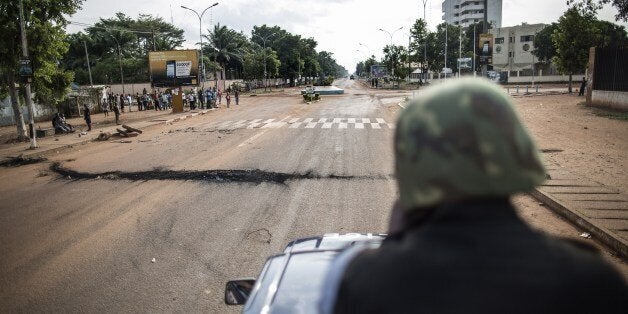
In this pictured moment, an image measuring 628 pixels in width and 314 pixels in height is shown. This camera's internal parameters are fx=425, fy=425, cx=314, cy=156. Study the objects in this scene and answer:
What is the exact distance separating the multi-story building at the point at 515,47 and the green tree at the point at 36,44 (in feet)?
233

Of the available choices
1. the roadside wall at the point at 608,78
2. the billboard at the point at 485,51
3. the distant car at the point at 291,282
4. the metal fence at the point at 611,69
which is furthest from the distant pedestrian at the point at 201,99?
the distant car at the point at 291,282

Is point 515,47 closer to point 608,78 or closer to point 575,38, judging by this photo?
point 575,38

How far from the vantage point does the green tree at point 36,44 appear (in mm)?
17344

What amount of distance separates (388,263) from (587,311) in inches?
17.7

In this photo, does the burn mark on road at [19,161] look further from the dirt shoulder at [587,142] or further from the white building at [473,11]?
the white building at [473,11]

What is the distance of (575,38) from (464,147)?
40.1 meters

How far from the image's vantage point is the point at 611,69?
71.7 ft

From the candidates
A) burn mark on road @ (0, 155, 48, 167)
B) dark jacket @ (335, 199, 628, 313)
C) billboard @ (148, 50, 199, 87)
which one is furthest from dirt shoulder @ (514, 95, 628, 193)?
billboard @ (148, 50, 199, 87)

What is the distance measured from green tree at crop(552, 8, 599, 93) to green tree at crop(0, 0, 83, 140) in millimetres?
34949

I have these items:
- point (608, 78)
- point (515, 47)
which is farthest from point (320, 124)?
point (515, 47)

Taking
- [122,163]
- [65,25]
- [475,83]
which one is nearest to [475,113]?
[475,83]

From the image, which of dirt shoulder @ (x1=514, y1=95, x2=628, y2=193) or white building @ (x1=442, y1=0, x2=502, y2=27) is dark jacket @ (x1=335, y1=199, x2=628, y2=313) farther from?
white building @ (x1=442, y1=0, x2=502, y2=27)

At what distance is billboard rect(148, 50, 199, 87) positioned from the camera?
35219mm

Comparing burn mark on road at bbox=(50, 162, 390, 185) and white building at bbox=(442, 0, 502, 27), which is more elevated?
white building at bbox=(442, 0, 502, 27)
